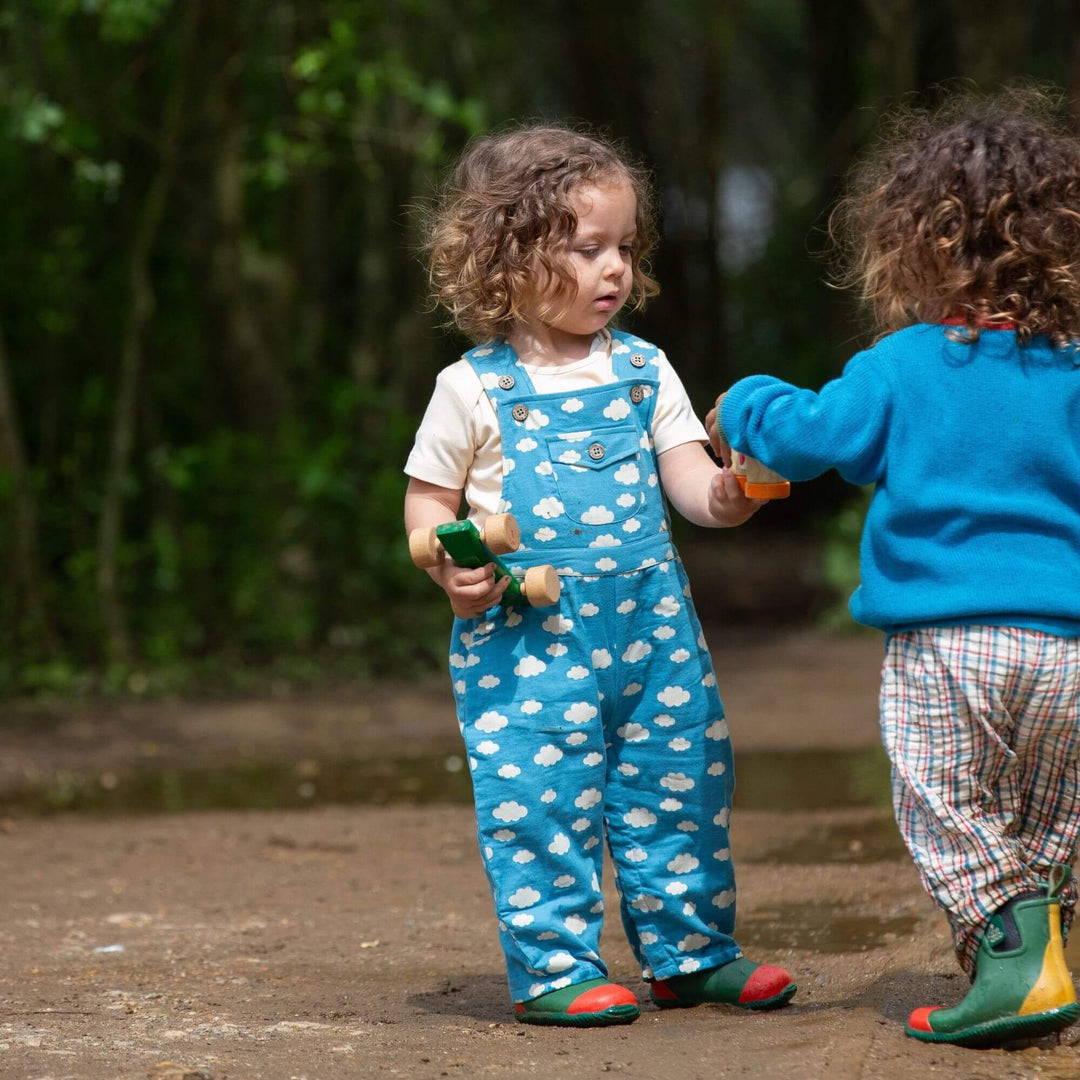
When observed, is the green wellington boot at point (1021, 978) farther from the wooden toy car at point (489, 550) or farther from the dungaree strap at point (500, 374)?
the dungaree strap at point (500, 374)

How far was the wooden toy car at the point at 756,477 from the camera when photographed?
2643 mm

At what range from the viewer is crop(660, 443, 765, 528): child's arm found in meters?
2.75

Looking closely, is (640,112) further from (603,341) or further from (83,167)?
(603,341)

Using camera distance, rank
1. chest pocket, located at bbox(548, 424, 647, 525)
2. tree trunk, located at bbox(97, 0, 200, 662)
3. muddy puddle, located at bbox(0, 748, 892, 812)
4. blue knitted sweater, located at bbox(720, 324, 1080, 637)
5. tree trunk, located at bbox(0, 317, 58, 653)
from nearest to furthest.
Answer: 1. blue knitted sweater, located at bbox(720, 324, 1080, 637)
2. chest pocket, located at bbox(548, 424, 647, 525)
3. muddy puddle, located at bbox(0, 748, 892, 812)
4. tree trunk, located at bbox(0, 317, 58, 653)
5. tree trunk, located at bbox(97, 0, 200, 662)

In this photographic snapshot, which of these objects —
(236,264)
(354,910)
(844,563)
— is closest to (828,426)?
(354,910)

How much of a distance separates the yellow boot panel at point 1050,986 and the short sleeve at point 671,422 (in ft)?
3.37

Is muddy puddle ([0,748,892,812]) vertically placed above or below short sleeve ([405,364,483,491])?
below

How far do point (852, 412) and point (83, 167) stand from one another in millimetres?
5030

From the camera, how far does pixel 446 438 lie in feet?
9.23

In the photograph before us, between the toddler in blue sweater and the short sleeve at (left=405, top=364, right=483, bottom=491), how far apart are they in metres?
0.58

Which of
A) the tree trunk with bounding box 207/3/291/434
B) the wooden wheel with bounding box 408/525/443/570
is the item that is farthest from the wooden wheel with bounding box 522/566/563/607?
the tree trunk with bounding box 207/3/291/434

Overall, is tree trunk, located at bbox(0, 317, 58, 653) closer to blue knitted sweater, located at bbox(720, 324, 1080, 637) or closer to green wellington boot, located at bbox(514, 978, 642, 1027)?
green wellington boot, located at bbox(514, 978, 642, 1027)

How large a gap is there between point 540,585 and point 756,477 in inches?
15.9

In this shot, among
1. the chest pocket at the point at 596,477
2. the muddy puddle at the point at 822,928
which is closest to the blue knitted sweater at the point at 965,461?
the chest pocket at the point at 596,477
